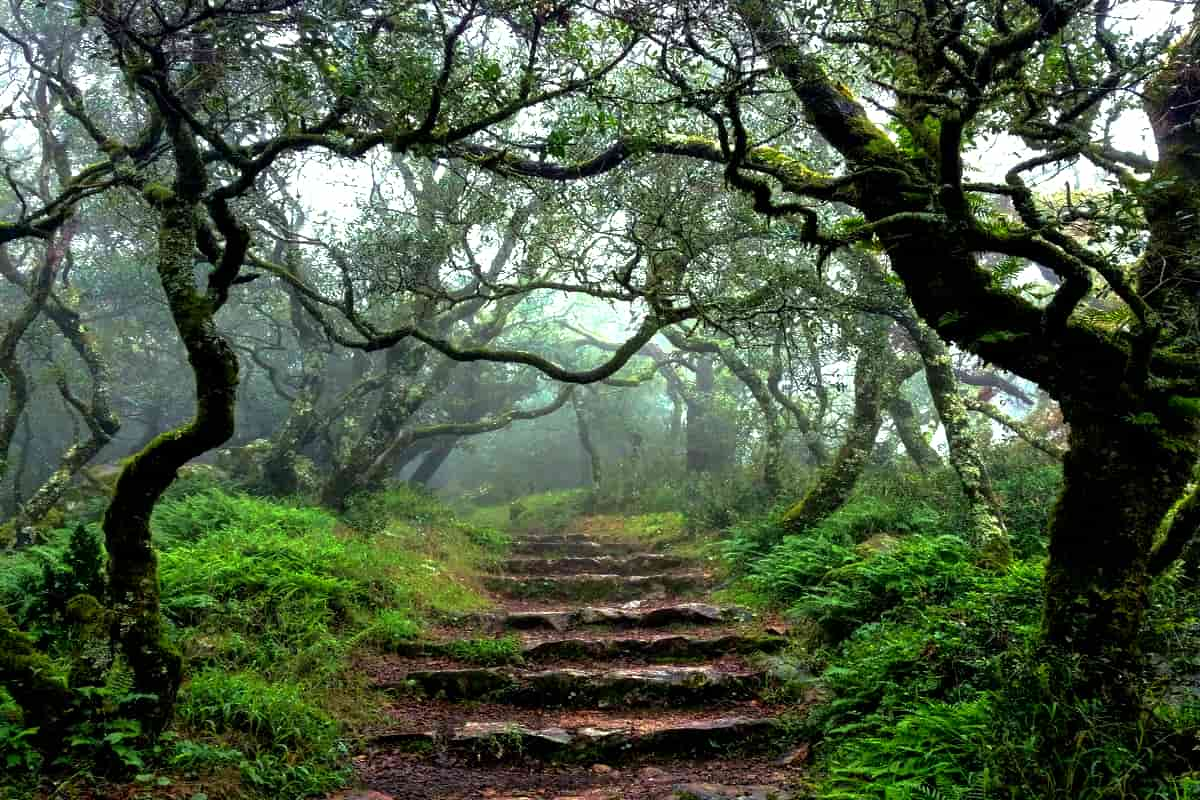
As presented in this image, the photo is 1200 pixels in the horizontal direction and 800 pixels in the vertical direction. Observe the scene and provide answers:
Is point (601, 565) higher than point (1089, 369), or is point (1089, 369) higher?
point (1089, 369)

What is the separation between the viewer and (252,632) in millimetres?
6703

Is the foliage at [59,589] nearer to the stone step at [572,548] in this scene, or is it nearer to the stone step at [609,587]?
the stone step at [609,587]

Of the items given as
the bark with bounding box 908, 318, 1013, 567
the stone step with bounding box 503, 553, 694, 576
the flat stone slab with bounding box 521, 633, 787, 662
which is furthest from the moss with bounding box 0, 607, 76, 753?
the stone step with bounding box 503, 553, 694, 576

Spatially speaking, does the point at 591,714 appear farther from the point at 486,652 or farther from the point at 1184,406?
the point at 1184,406

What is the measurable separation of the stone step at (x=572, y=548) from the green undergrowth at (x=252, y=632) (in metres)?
4.22

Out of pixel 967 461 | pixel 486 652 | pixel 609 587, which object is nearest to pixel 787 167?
pixel 967 461

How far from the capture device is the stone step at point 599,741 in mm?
5934

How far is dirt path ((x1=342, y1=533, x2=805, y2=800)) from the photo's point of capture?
216 inches

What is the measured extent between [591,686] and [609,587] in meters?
4.21

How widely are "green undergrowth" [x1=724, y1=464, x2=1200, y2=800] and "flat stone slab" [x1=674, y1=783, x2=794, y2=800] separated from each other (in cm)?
32

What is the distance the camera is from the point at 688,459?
23031 mm

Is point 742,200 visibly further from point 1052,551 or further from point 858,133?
point 1052,551

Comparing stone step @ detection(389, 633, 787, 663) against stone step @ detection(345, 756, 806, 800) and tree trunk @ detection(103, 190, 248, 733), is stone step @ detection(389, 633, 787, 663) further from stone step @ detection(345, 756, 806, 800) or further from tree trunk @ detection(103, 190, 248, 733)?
tree trunk @ detection(103, 190, 248, 733)

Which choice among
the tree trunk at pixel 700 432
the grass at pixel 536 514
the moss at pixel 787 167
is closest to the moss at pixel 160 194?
the moss at pixel 787 167
